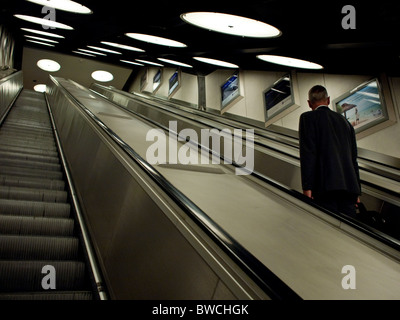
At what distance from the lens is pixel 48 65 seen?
2217 cm

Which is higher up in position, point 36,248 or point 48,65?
point 48,65

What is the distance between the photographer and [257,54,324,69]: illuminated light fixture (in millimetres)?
7152

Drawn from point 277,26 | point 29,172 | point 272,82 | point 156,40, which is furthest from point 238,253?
point 156,40

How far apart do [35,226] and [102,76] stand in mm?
22426

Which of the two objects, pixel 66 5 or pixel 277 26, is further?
pixel 66 5

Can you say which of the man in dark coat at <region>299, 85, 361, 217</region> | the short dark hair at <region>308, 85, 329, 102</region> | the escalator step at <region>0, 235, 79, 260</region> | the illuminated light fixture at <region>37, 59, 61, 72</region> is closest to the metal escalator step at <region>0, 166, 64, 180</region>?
the escalator step at <region>0, 235, 79, 260</region>

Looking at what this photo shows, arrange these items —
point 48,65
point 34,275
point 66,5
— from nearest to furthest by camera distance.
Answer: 1. point 34,275
2. point 66,5
3. point 48,65

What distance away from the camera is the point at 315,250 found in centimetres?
184

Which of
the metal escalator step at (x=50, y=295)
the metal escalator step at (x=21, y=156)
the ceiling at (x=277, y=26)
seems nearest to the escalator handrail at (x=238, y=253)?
the metal escalator step at (x=50, y=295)

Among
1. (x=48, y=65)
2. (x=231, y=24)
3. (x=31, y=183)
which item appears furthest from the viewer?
(x=48, y=65)

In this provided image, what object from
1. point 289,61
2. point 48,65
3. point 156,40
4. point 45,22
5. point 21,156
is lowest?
point 21,156

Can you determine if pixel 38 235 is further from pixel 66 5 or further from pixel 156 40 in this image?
pixel 156 40

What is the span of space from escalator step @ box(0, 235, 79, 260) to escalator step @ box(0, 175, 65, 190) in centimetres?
136
